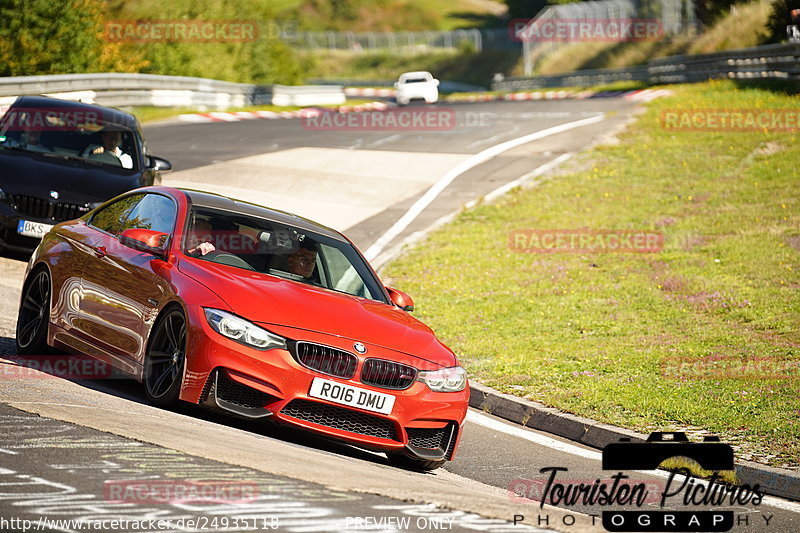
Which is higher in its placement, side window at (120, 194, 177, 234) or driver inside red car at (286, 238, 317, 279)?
side window at (120, 194, 177, 234)

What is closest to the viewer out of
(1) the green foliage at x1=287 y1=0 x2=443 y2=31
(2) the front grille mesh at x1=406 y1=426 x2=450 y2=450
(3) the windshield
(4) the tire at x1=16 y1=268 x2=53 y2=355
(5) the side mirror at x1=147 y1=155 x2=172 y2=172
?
(2) the front grille mesh at x1=406 y1=426 x2=450 y2=450

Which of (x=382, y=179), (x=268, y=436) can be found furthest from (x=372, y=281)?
(x=382, y=179)

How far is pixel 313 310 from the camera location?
24.0 ft

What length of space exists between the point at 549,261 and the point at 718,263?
2.40m

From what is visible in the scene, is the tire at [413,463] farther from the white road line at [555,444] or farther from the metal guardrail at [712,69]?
the metal guardrail at [712,69]

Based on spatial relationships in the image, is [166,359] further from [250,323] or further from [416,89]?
[416,89]

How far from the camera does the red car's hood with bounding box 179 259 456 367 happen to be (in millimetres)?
7113

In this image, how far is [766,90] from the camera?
1284 inches

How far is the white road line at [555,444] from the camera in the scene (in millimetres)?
7512

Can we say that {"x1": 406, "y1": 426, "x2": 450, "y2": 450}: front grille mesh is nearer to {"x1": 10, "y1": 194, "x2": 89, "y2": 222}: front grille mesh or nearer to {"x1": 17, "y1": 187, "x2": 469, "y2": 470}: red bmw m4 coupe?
{"x1": 17, "y1": 187, "x2": 469, "y2": 470}: red bmw m4 coupe

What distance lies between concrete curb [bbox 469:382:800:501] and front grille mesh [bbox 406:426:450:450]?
1.93m

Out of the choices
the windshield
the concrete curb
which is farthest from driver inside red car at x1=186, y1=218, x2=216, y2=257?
the windshield

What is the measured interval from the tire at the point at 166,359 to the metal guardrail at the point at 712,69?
27754mm

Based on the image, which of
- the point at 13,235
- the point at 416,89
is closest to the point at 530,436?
the point at 13,235
